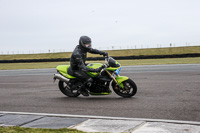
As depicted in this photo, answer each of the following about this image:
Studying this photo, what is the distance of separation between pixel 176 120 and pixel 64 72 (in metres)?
4.52

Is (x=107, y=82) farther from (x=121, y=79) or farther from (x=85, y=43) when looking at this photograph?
(x=85, y=43)

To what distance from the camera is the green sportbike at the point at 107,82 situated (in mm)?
8227

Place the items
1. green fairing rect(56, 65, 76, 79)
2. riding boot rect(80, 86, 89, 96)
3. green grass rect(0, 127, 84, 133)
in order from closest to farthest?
green grass rect(0, 127, 84, 133) < riding boot rect(80, 86, 89, 96) < green fairing rect(56, 65, 76, 79)

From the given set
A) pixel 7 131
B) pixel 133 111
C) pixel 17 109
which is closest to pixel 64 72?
pixel 17 109

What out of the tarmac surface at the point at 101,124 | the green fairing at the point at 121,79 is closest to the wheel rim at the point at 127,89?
the green fairing at the point at 121,79

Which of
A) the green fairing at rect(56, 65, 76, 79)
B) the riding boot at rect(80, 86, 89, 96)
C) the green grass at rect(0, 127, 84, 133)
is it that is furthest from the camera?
the green fairing at rect(56, 65, 76, 79)

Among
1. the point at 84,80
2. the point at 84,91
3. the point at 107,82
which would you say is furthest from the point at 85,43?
the point at 84,91

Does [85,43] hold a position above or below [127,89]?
above

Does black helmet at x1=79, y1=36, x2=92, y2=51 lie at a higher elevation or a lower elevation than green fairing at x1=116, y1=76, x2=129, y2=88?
higher

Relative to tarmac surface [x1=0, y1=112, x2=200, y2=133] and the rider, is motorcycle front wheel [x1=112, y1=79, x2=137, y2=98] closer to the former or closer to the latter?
the rider

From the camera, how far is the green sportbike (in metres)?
8.23

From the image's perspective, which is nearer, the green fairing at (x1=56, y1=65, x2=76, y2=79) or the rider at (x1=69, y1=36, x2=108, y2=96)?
the rider at (x1=69, y1=36, x2=108, y2=96)

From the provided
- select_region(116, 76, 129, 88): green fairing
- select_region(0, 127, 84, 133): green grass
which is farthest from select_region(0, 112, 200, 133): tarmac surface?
select_region(116, 76, 129, 88): green fairing

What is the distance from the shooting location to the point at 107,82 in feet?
27.7
